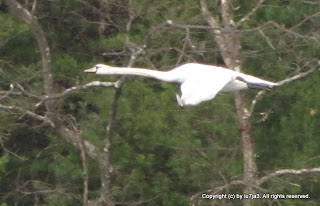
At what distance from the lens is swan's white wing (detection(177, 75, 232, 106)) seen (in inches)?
315

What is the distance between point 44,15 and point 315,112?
269 cm

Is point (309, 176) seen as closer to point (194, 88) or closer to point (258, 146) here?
point (258, 146)

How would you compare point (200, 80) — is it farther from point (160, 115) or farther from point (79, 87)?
point (160, 115)

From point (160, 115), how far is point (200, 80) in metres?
2.73

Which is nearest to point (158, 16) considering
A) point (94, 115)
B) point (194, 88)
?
point (94, 115)

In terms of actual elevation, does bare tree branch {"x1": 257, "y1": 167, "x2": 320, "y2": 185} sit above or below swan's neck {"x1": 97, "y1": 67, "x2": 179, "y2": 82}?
below

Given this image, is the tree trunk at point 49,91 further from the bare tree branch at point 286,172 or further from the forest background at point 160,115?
the bare tree branch at point 286,172

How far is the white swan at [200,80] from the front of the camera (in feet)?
26.5

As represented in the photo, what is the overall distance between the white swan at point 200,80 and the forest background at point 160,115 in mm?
1168

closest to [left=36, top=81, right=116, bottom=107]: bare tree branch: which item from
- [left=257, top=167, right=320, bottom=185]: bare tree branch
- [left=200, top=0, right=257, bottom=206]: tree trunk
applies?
[left=200, top=0, right=257, bottom=206]: tree trunk

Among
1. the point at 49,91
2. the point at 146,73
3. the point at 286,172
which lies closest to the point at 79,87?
the point at 146,73

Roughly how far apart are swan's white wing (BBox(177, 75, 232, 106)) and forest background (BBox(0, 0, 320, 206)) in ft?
5.28

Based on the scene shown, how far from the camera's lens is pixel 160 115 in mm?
10992

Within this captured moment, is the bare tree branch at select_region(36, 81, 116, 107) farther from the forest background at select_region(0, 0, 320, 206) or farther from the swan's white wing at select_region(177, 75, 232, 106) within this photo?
the swan's white wing at select_region(177, 75, 232, 106)
